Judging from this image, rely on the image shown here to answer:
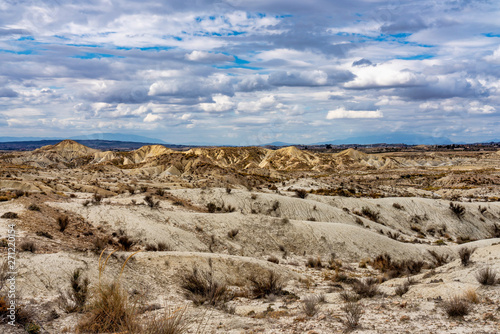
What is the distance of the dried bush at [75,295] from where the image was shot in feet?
28.6

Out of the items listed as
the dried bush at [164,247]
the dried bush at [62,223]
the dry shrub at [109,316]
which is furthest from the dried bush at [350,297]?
the dried bush at [62,223]

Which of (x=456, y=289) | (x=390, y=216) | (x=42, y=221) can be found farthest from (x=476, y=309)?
(x=390, y=216)

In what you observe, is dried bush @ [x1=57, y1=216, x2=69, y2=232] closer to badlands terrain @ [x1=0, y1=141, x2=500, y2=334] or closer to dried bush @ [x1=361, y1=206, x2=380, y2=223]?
badlands terrain @ [x1=0, y1=141, x2=500, y2=334]

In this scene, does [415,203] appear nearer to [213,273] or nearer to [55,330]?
[213,273]

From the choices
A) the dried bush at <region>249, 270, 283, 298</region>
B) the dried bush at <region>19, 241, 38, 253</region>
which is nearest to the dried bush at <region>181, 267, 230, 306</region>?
the dried bush at <region>249, 270, 283, 298</region>

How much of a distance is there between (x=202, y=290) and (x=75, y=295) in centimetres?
390

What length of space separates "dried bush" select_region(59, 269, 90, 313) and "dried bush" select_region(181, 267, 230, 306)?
3.12 m

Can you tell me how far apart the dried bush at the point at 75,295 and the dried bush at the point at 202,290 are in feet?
10.2

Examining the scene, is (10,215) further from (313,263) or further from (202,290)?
(313,263)

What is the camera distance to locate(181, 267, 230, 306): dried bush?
34.9ft

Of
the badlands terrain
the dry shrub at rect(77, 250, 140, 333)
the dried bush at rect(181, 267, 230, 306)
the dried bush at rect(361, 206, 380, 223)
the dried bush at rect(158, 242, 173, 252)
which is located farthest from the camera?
the dried bush at rect(361, 206, 380, 223)

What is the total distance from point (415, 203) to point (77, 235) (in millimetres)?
32220

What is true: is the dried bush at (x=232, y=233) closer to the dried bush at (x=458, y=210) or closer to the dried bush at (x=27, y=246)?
the dried bush at (x=27, y=246)

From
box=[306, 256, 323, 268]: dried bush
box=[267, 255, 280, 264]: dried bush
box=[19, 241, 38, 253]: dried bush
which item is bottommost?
box=[306, 256, 323, 268]: dried bush
